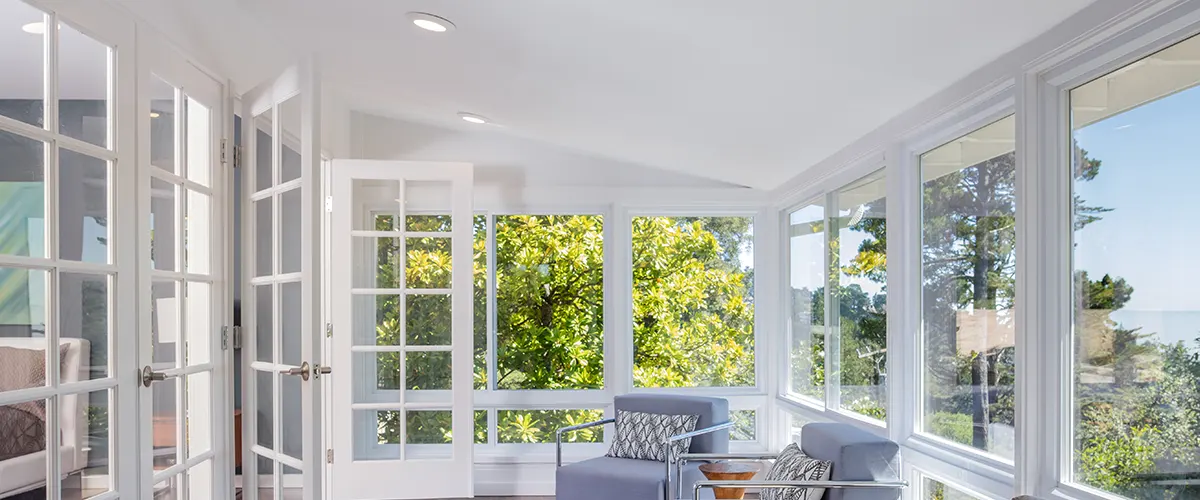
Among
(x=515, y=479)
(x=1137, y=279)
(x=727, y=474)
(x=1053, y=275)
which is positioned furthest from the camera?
(x=515, y=479)

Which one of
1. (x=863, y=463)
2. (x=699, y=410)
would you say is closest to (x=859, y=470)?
(x=863, y=463)

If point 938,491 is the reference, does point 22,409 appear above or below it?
above

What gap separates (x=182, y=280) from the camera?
10.3 ft

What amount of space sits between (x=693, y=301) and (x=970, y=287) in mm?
2996

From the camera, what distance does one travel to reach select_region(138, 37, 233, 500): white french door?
2910 millimetres

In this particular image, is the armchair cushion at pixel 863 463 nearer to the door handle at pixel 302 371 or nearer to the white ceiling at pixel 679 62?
the white ceiling at pixel 679 62

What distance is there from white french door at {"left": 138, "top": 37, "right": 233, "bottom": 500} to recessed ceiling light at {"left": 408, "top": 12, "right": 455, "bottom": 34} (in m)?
0.85

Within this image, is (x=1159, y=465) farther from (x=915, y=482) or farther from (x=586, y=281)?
(x=586, y=281)

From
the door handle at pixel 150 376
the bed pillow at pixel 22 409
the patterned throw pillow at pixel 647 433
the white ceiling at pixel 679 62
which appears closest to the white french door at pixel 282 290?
the door handle at pixel 150 376

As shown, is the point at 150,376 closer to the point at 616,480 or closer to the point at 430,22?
the point at 430,22

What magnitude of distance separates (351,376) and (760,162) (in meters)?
2.69

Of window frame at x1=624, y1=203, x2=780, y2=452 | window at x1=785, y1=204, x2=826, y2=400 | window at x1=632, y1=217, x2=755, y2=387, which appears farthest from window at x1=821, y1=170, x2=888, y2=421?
window at x1=632, y1=217, x2=755, y2=387

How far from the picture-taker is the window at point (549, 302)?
5.86 meters

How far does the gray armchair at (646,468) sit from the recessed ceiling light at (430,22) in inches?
85.7
